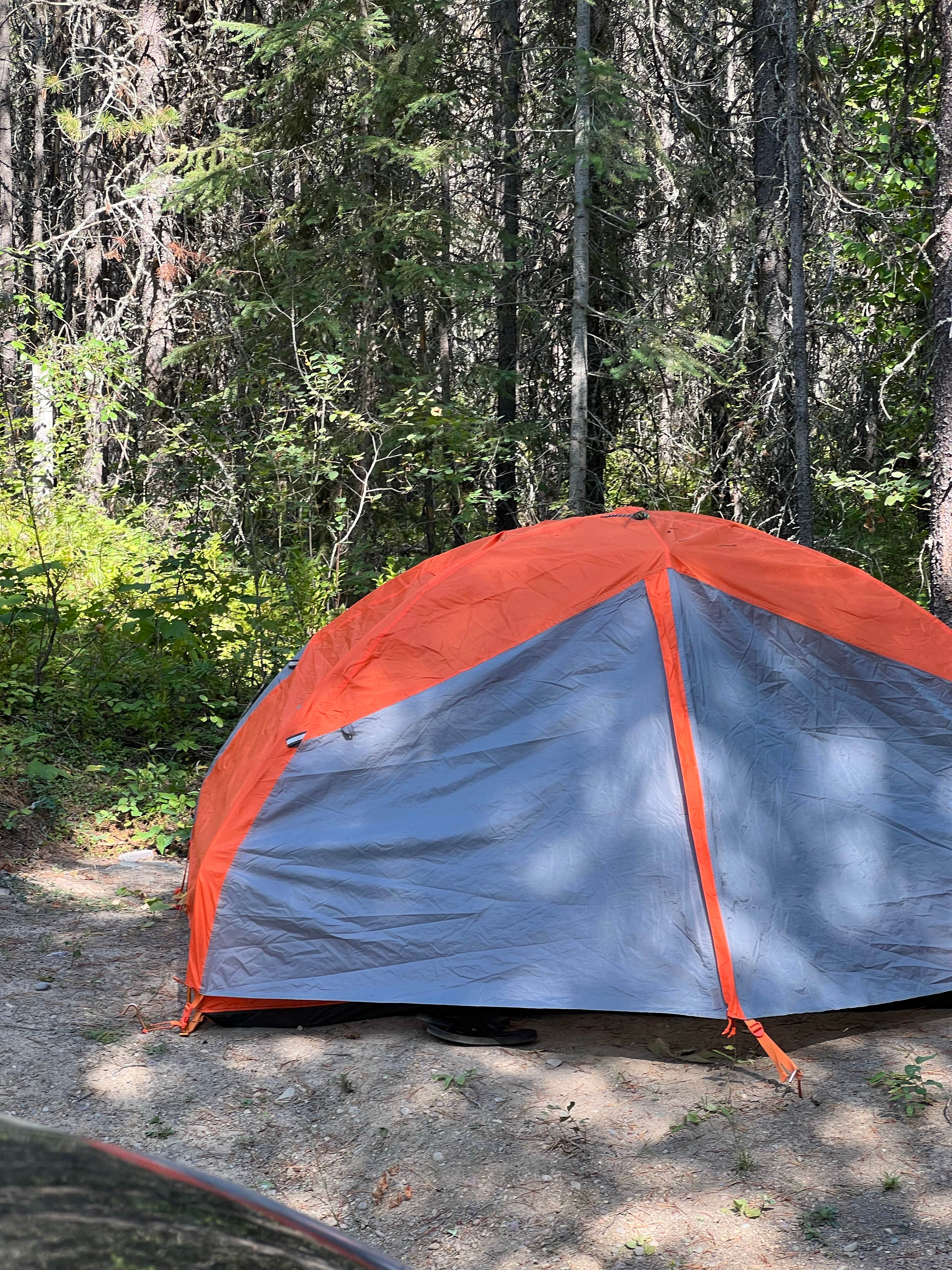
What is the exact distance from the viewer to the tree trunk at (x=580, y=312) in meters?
9.13

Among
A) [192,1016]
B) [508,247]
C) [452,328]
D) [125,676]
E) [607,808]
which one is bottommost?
[125,676]

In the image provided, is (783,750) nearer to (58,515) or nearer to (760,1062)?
(760,1062)

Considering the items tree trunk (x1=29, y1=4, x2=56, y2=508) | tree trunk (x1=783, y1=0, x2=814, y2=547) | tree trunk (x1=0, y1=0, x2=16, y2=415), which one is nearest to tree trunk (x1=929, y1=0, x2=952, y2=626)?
tree trunk (x1=783, y1=0, x2=814, y2=547)

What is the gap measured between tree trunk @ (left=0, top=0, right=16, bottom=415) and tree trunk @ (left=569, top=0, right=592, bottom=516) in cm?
759

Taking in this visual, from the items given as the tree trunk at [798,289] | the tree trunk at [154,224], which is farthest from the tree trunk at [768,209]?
the tree trunk at [154,224]

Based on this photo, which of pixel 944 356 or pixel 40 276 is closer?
pixel 944 356

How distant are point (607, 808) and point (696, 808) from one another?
0.32 metres

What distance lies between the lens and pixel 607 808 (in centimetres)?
402

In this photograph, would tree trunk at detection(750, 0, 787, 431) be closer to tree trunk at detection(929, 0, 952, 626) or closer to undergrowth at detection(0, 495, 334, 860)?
tree trunk at detection(929, 0, 952, 626)

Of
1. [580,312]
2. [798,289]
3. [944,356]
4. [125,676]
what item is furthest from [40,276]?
[944,356]

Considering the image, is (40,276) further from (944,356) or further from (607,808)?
(607,808)

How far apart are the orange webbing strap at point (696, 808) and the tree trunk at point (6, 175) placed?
1146cm

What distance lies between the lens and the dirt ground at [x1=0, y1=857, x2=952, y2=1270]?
2.94 meters

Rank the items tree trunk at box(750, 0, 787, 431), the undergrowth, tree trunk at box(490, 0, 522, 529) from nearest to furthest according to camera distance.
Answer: the undergrowth < tree trunk at box(750, 0, 787, 431) < tree trunk at box(490, 0, 522, 529)
